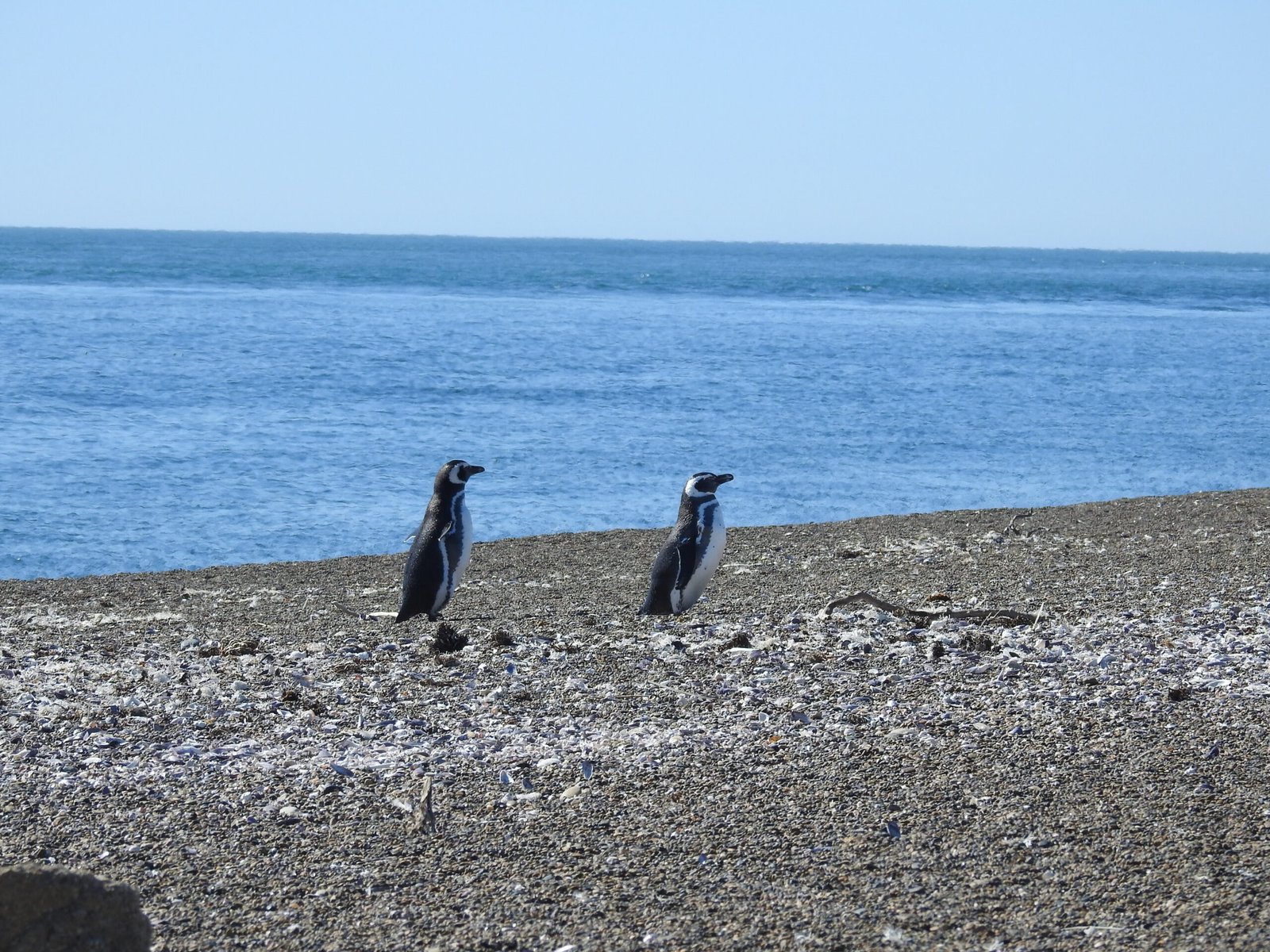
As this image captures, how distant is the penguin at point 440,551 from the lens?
8711mm

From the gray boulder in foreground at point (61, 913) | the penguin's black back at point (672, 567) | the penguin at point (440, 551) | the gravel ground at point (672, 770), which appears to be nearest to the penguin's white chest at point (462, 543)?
the penguin at point (440, 551)

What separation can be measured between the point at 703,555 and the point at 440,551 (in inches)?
65.8

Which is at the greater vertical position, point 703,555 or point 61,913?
point 61,913

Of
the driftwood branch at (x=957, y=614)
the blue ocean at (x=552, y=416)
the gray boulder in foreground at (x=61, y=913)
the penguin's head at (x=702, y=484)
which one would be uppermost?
the penguin's head at (x=702, y=484)

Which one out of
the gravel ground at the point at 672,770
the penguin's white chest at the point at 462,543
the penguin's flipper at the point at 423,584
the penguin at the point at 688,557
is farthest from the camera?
the penguin's white chest at the point at 462,543

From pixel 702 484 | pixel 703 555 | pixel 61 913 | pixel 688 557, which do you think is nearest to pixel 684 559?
pixel 688 557

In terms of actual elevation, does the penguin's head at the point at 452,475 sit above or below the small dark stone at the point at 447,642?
above

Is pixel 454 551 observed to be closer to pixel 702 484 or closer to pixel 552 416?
pixel 702 484

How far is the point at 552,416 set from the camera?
1019 inches

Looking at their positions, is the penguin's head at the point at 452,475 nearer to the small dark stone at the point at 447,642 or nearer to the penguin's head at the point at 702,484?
the penguin's head at the point at 702,484

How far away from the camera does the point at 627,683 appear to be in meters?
6.70

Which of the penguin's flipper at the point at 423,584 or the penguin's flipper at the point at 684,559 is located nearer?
the penguin's flipper at the point at 423,584

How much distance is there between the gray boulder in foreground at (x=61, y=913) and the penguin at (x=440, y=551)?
5.13 metres

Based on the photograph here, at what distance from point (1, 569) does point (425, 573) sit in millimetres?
6558
